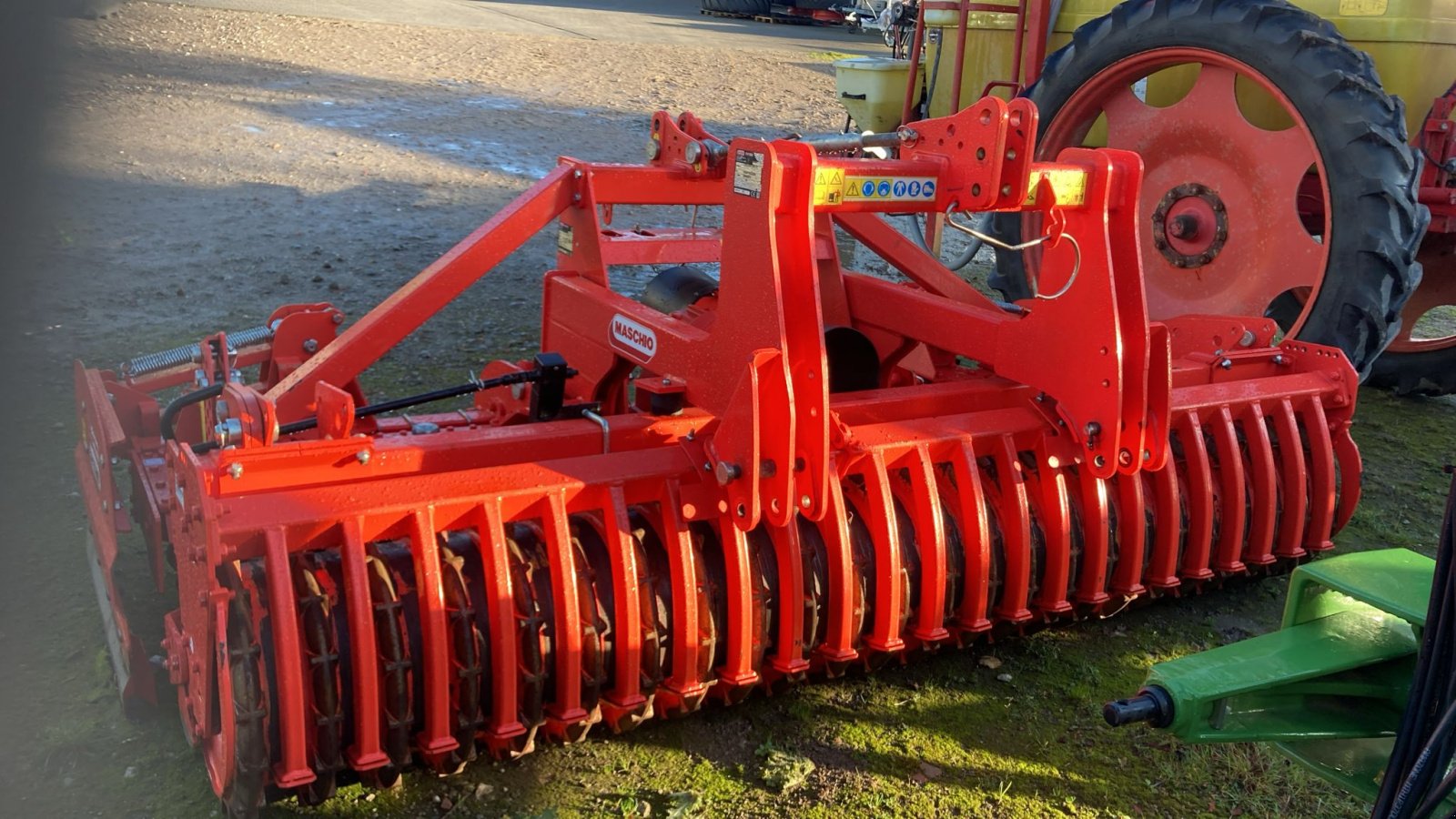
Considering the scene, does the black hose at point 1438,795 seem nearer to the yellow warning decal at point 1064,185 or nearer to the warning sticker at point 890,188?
the yellow warning decal at point 1064,185

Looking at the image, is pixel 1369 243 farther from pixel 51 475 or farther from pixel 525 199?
pixel 51 475

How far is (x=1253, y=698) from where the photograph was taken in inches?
96.2

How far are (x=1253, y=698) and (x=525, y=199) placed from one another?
2.36 metres

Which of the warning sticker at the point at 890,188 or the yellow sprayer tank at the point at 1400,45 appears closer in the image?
the warning sticker at the point at 890,188

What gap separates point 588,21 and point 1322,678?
63.4ft

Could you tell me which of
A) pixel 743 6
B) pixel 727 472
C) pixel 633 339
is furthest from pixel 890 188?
pixel 743 6

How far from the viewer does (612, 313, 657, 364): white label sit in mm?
3305

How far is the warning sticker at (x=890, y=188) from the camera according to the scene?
2854mm

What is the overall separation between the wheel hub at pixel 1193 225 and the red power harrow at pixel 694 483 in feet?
4.46

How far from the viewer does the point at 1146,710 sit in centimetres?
236

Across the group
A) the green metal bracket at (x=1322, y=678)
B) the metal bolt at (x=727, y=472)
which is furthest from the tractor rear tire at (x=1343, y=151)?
the metal bolt at (x=727, y=472)

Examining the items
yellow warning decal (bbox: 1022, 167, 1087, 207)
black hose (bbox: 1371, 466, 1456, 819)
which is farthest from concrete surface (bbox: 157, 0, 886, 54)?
black hose (bbox: 1371, 466, 1456, 819)

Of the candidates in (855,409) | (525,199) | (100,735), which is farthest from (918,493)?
(100,735)

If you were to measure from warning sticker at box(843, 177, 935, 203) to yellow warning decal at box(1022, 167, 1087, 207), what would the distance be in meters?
0.24
